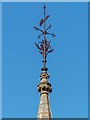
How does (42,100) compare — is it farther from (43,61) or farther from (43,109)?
(43,61)

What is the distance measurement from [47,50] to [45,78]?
5.15 feet

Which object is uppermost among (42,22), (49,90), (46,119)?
(42,22)

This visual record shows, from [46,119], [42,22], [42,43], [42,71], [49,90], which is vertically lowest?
[46,119]

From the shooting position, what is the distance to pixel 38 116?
596 inches

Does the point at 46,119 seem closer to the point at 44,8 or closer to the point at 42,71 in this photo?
the point at 42,71

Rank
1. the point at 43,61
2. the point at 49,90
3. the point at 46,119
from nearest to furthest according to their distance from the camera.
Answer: the point at 46,119, the point at 49,90, the point at 43,61

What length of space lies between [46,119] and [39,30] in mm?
5173

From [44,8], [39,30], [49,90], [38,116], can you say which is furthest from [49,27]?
[38,116]

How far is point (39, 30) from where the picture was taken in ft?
61.2

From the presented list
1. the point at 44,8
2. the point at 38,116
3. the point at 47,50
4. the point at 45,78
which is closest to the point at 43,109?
the point at 38,116

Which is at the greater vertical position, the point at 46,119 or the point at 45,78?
the point at 45,78

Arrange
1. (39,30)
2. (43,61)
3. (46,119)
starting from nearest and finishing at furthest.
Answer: (46,119) < (43,61) < (39,30)

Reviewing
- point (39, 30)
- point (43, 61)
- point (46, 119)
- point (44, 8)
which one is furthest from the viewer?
point (44, 8)

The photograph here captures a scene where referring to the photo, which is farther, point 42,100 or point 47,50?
point 47,50
